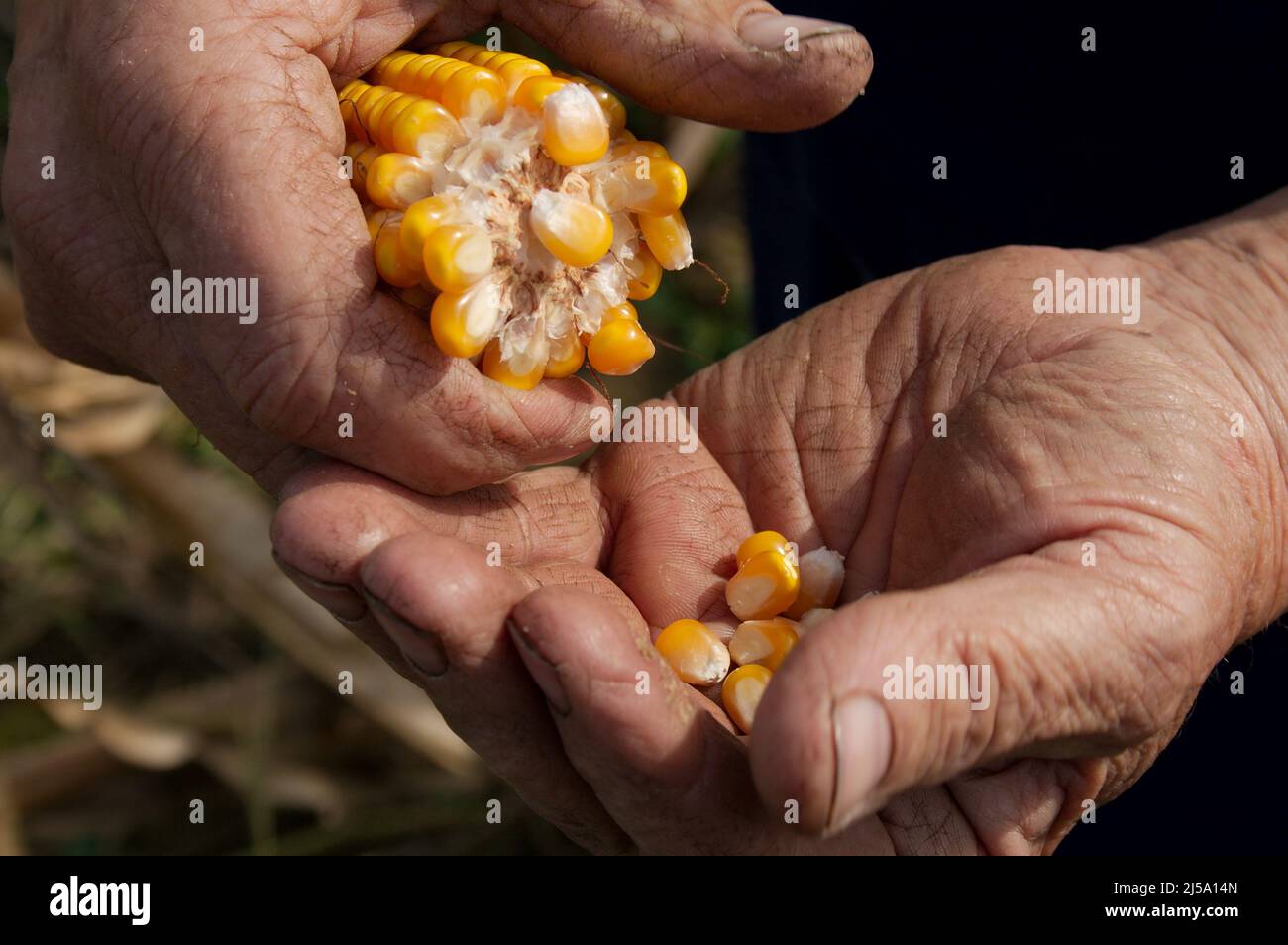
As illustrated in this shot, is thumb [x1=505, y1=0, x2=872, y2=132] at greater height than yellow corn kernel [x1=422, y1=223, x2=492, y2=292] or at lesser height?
greater

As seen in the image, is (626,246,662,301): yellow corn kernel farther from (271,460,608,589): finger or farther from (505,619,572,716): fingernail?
(505,619,572,716): fingernail

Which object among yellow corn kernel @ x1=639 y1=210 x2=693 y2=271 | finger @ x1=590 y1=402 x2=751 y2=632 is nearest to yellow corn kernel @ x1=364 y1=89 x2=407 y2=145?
yellow corn kernel @ x1=639 y1=210 x2=693 y2=271

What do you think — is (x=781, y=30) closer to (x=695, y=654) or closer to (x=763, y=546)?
(x=763, y=546)

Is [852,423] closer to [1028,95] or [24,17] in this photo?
[1028,95]

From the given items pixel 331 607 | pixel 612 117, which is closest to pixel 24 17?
pixel 612 117

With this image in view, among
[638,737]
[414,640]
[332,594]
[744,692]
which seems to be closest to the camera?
[638,737]

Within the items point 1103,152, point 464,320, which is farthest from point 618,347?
point 1103,152

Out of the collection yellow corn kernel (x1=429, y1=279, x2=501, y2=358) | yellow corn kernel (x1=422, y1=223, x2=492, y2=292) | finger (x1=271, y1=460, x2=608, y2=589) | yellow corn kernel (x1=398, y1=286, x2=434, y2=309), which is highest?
yellow corn kernel (x1=422, y1=223, x2=492, y2=292)

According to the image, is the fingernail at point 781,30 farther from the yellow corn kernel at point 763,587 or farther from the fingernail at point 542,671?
the fingernail at point 542,671
